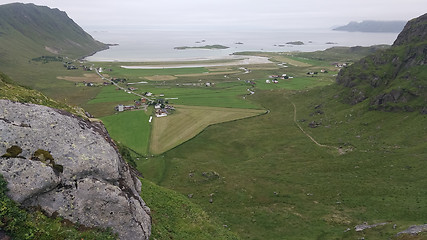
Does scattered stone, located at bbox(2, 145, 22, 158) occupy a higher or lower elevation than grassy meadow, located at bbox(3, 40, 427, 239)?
higher

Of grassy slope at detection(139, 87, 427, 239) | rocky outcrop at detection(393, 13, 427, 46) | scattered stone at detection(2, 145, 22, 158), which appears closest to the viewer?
scattered stone at detection(2, 145, 22, 158)

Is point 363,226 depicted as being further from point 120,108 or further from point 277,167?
point 120,108

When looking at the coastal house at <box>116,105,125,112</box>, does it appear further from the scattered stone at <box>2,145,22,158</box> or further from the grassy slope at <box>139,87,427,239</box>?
the scattered stone at <box>2,145,22,158</box>

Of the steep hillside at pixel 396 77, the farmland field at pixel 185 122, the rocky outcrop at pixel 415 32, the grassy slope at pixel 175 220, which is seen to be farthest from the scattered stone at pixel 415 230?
the rocky outcrop at pixel 415 32

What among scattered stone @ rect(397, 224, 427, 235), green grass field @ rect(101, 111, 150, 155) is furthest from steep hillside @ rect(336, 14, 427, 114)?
green grass field @ rect(101, 111, 150, 155)

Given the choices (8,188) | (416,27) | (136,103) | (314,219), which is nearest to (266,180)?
(314,219)

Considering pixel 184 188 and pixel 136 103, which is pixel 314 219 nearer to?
pixel 184 188
